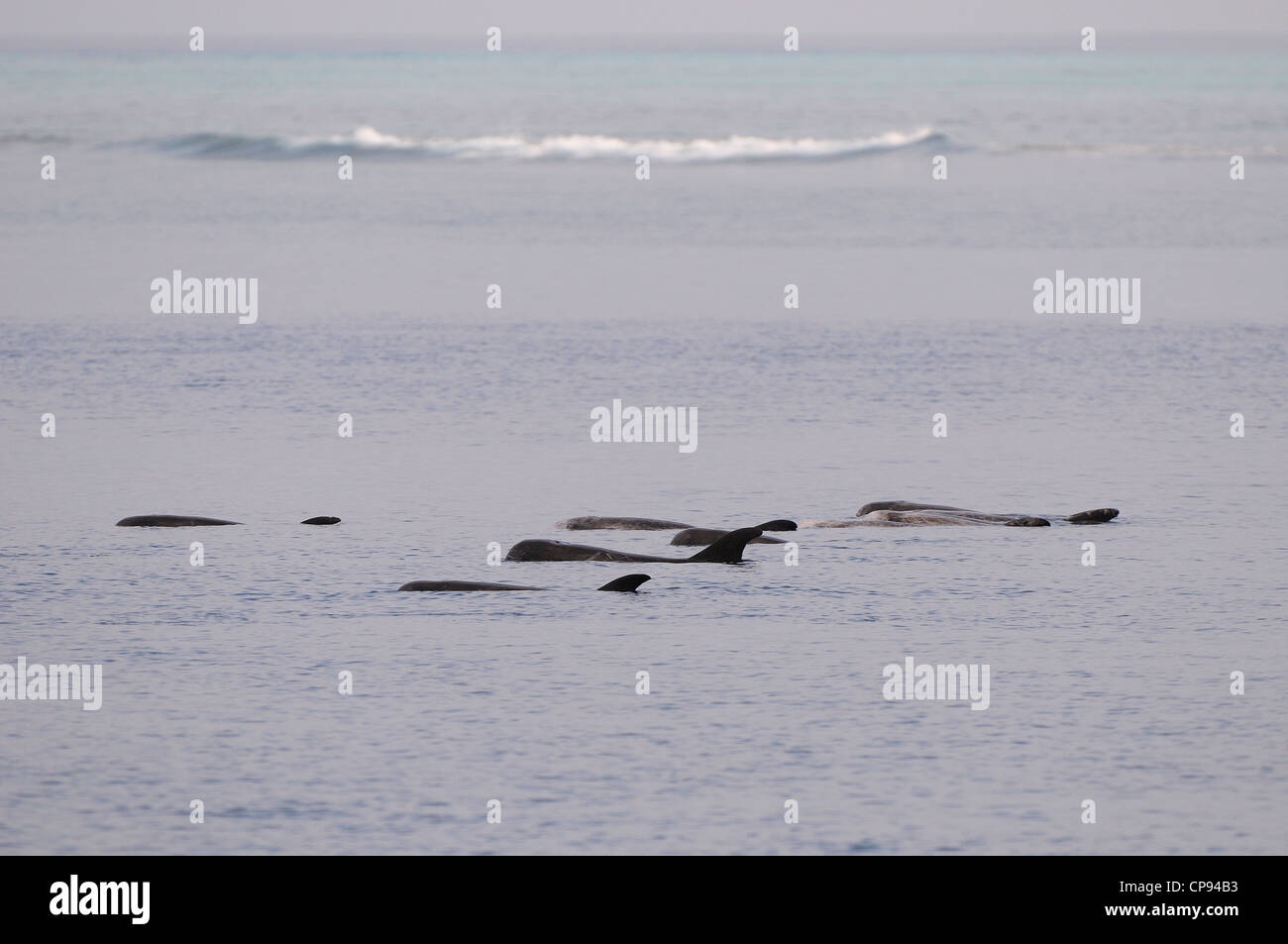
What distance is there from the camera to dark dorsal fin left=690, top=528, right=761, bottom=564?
2525 centimetres

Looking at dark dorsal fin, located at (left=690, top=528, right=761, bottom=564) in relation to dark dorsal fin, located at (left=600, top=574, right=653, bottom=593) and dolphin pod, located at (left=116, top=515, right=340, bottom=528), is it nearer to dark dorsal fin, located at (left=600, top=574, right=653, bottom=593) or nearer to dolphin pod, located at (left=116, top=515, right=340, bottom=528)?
dark dorsal fin, located at (left=600, top=574, right=653, bottom=593)

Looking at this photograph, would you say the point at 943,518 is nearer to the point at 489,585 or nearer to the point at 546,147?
the point at 489,585

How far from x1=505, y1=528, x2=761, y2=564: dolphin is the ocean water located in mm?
263

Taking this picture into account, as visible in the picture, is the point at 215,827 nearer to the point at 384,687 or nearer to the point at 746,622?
the point at 384,687


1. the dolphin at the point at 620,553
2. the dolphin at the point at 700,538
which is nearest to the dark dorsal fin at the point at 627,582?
the dolphin at the point at 620,553

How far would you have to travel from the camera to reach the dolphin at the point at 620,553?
25.3 m

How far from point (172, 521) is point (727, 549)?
7.67 meters

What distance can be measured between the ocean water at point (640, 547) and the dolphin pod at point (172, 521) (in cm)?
28

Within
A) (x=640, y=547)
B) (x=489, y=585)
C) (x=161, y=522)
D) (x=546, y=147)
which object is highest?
(x=546, y=147)

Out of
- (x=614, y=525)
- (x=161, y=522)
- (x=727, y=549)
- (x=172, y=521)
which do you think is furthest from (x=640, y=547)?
(x=161, y=522)

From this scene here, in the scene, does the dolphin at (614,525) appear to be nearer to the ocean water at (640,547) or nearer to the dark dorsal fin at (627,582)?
the ocean water at (640,547)

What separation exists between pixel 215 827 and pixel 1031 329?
1424 inches

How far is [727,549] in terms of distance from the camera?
25.4m
